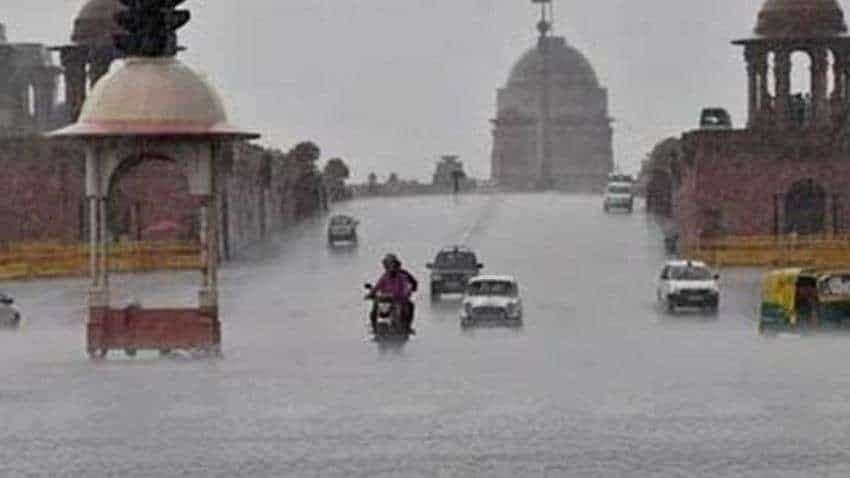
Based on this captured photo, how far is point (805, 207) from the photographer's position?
7862cm

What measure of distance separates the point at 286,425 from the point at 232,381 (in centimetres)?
498

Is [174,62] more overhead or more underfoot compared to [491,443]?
more overhead

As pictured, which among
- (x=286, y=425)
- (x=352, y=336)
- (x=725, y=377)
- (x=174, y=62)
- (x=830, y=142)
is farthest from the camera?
(x=830, y=142)

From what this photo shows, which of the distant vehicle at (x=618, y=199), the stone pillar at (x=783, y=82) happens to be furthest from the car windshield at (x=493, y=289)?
the distant vehicle at (x=618, y=199)

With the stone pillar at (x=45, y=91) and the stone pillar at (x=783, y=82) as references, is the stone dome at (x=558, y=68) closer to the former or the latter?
the stone pillar at (x=45, y=91)

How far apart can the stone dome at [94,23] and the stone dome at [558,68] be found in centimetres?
8160

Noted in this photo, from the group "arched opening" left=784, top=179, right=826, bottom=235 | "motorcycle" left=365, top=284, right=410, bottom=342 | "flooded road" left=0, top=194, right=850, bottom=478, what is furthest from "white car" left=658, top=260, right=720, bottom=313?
"arched opening" left=784, top=179, right=826, bottom=235

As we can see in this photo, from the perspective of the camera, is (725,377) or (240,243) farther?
(240,243)

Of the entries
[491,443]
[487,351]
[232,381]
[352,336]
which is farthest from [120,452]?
[352,336]

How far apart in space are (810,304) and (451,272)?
15.9m

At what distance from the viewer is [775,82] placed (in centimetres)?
8438

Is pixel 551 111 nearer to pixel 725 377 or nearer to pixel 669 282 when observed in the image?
pixel 669 282

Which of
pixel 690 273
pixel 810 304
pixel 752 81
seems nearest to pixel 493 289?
pixel 690 273

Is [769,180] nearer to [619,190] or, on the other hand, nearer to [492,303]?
[619,190]
